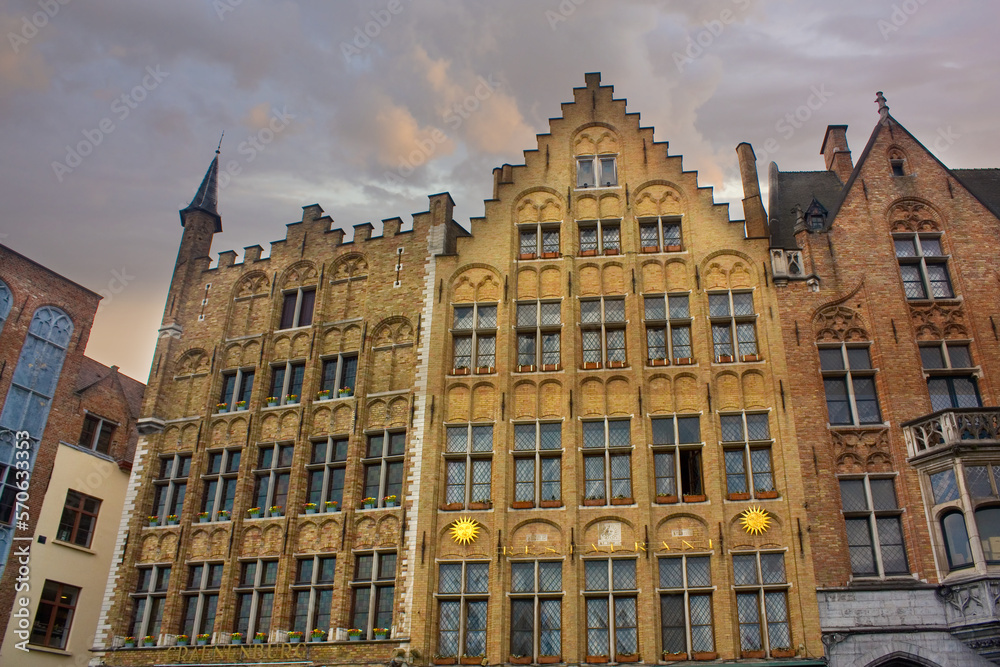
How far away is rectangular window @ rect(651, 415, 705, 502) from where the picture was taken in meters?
20.5

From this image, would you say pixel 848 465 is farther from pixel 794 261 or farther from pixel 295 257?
pixel 295 257

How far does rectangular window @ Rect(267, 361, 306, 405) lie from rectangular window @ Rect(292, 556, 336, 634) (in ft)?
15.7

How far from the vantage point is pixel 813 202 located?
23.7 m

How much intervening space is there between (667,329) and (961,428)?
724 centimetres

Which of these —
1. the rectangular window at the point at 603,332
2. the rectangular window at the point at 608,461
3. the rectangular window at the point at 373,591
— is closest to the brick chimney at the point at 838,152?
the rectangular window at the point at 603,332

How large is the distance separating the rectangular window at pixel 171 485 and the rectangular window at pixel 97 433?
3707mm

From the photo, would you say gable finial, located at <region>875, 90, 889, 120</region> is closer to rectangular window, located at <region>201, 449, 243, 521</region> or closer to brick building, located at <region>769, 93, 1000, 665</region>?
brick building, located at <region>769, 93, 1000, 665</region>

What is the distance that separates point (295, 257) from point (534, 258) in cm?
787

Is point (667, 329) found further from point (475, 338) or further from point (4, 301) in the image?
point (4, 301)

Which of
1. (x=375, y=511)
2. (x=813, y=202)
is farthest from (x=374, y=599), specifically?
(x=813, y=202)

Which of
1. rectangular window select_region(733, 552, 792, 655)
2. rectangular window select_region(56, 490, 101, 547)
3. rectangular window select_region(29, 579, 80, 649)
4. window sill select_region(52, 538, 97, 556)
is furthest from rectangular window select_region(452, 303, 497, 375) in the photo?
rectangular window select_region(29, 579, 80, 649)

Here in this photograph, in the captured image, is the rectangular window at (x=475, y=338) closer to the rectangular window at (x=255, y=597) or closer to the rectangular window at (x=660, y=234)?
the rectangular window at (x=660, y=234)

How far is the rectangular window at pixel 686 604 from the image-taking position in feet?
61.9

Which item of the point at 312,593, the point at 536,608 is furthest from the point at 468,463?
the point at 312,593
